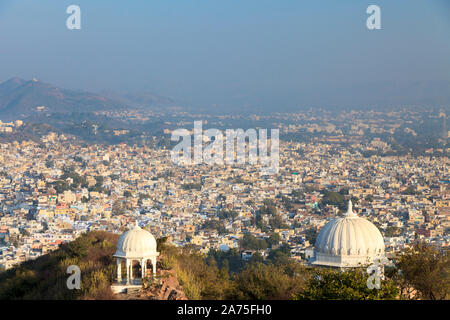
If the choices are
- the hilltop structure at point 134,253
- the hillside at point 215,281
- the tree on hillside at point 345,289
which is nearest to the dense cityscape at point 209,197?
the hillside at point 215,281

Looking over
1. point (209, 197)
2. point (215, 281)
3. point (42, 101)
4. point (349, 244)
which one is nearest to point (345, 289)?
point (349, 244)

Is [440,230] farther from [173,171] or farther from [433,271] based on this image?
[173,171]

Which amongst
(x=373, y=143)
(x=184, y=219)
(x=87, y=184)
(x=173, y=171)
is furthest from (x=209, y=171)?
(x=373, y=143)

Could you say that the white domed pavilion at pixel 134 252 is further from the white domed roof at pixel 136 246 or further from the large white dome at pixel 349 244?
the large white dome at pixel 349 244

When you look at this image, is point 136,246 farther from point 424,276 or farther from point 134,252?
point 424,276

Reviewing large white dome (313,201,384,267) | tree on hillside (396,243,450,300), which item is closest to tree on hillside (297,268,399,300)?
large white dome (313,201,384,267)
